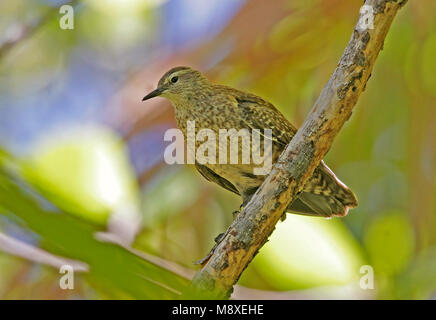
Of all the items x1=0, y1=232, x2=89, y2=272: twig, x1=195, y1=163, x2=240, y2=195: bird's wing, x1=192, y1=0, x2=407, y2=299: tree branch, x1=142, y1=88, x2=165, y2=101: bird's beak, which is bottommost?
x1=0, y1=232, x2=89, y2=272: twig

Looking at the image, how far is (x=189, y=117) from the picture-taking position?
3932 millimetres

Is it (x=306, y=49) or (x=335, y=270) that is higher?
(x=306, y=49)

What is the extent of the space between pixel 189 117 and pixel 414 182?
1.59m

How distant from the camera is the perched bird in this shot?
12.2 ft

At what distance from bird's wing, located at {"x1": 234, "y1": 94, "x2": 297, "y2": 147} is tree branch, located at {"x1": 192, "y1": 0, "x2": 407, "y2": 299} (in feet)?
3.61

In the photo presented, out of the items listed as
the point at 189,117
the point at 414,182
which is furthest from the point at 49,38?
the point at 414,182

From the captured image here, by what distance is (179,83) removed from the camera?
13.4 ft

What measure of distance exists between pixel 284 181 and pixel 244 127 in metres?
1.19

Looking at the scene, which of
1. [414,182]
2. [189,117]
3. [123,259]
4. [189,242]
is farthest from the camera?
[189,242]

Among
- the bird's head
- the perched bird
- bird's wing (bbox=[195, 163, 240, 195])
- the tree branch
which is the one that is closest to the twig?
the tree branch

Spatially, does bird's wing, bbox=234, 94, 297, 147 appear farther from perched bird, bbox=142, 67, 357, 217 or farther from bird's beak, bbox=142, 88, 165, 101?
bird's beak, bbox=142, 88, 165, 101

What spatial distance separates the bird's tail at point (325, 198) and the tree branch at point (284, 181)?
1096 mm

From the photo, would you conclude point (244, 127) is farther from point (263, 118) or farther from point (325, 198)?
point (325, 198)
